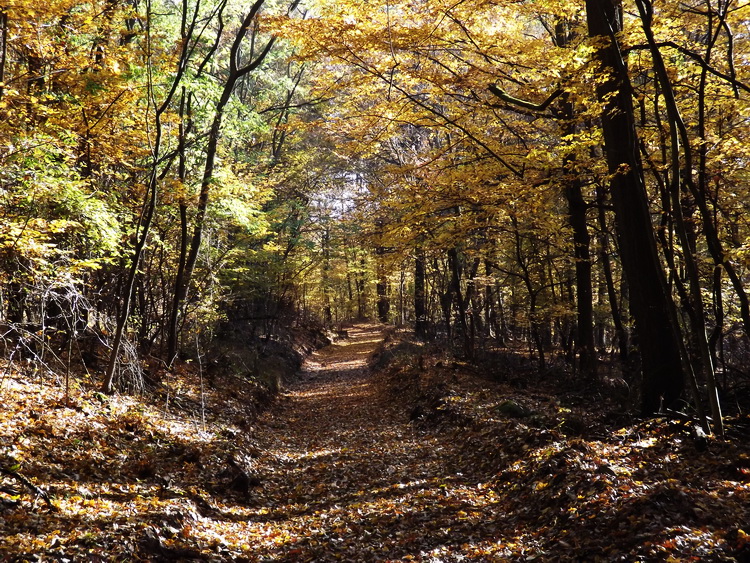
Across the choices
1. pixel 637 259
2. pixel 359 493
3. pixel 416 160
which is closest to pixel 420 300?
pixel 416 160

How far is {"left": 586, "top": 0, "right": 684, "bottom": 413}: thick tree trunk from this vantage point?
291 inches

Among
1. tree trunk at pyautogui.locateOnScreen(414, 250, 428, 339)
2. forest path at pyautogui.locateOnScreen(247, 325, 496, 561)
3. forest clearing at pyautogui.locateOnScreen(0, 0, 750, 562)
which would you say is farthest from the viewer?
tree trunk at pyautogui.locateOnScreen(414, 250, 428, 339)

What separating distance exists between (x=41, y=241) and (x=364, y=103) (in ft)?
32.9

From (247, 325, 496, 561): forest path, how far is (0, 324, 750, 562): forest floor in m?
0.03

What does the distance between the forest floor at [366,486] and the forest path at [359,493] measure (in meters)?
0.03

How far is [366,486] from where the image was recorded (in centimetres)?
738

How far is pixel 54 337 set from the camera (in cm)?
939

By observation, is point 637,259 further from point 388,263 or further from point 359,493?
point 388,263

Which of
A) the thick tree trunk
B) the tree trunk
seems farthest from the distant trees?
the tree trunk

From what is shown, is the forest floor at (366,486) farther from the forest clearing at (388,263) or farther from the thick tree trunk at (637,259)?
the thick tree trunk at (637,259)

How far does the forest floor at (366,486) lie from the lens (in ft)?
14.6

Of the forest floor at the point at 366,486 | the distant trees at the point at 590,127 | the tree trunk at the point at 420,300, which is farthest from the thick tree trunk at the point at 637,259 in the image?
the tree trunk at the point at 420,300

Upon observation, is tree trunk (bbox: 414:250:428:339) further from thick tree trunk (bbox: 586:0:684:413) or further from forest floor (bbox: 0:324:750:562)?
thick tree trunk (bbox: 586:0:684:413)

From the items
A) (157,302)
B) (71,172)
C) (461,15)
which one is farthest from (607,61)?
(157,302)
